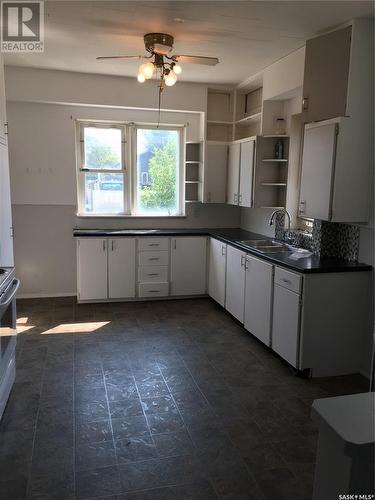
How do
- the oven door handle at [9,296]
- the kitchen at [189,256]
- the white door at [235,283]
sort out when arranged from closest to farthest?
1. the kitchen at [189,256]
2. the oven door handle at [9,296]
3. the white door at [235,283]

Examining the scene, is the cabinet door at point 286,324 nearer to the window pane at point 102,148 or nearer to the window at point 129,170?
the window at point 129,170

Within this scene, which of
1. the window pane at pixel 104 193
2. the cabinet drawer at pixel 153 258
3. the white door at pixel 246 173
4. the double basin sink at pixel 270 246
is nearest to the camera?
the double basin sink at pixel 270 246

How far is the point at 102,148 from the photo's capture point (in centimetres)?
536

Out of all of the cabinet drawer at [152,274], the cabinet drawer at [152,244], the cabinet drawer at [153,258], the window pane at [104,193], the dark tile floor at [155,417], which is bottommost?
the dark tile floor at [155,417]

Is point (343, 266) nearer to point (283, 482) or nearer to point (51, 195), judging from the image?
point (283, 482)

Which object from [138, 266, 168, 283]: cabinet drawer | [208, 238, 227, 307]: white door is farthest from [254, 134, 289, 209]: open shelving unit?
[138, 266, 168, 283]: cabinet drawer

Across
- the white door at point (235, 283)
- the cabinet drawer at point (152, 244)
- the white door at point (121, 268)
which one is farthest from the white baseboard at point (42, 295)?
the white door at point (235, 283)

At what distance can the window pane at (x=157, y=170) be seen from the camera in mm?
5500

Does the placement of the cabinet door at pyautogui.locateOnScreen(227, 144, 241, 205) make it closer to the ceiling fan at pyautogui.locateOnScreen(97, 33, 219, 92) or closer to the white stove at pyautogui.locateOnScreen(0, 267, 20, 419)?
the ceiling fan at pyautogui.locateOnScreen(97, 33, 219, 92)

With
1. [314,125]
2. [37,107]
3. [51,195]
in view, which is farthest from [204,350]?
[37,107]

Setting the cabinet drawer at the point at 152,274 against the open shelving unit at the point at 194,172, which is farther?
the open shelving unit at the point at 194,172

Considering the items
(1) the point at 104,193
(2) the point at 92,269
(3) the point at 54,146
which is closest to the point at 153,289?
(2) the point at 92,269

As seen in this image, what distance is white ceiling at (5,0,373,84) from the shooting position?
287 cm

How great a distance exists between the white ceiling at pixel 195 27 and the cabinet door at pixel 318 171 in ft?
2.64
